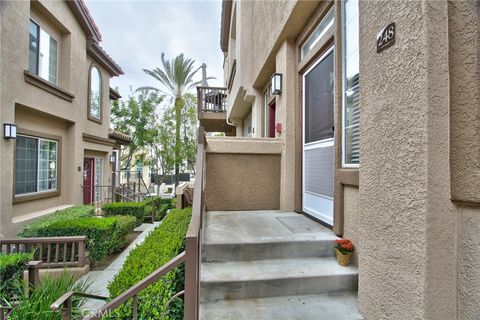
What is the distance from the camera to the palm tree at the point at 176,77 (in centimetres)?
1883

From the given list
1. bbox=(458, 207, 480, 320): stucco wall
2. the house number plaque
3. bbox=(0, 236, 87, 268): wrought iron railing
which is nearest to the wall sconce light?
bbox=(0, 236, 87, 268): wrought iron railing

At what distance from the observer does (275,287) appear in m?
2.46

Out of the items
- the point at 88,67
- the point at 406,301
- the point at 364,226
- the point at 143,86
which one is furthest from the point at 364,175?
the point at 143,86

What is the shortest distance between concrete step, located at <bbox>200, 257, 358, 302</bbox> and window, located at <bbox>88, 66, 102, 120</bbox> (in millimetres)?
10351

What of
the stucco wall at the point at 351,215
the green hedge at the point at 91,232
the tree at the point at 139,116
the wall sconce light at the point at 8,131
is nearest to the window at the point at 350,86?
the stucco wall at the point at 351,215

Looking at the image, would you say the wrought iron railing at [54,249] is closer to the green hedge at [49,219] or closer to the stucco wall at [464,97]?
the green hedge at [49,219]

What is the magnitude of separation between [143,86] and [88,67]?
9.40m

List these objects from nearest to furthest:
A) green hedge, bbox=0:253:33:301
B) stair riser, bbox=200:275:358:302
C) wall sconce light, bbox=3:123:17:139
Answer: stair riser, bbox=200:275:358:302
green hedge, bbox=0:253:33:301
wall sconce light, bbox=3:123:17:139

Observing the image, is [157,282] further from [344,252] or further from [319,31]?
[319,31]

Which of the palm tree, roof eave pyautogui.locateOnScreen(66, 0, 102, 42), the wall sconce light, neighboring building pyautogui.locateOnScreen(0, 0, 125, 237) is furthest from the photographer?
the palm tree

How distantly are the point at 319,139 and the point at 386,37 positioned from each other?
6.83 ft

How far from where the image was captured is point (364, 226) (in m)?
2.18

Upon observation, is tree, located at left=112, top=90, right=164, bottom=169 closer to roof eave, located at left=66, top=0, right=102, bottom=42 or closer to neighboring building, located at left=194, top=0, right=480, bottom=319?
roof eave, located at left=66, top=0, right=102, bottom=42

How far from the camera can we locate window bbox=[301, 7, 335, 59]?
141 inches
